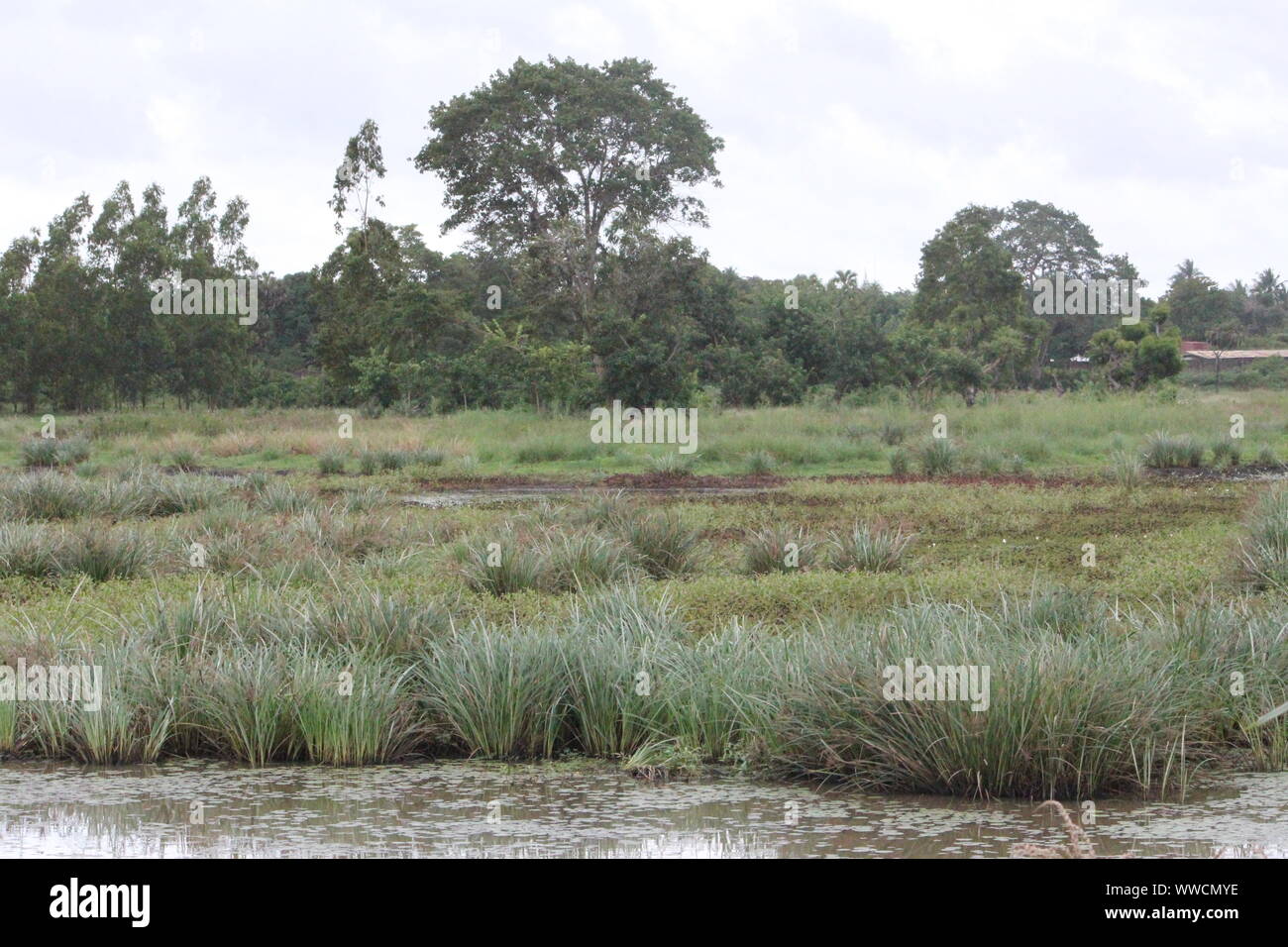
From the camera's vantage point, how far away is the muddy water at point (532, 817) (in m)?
5.00

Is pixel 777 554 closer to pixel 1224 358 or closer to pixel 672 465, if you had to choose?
pixel 672 465

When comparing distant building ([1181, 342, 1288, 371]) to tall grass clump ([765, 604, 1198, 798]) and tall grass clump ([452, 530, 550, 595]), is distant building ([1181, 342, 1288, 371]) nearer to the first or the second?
tall grass clump ([452, 530, 550, 595])

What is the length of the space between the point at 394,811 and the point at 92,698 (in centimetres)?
193

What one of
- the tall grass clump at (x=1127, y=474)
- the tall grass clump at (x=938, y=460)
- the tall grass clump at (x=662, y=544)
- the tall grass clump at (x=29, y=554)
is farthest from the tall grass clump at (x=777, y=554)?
the tall grass clump at (x=938, y=460)

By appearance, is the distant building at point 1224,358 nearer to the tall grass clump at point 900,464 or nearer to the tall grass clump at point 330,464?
the tall grass clump at point 900,464

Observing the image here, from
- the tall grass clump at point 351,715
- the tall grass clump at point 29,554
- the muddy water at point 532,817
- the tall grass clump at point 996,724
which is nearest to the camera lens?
the muddy water at point 532,817

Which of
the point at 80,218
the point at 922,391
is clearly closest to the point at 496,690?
the point at 922,391

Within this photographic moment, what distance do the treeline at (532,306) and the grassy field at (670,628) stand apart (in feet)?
68.7

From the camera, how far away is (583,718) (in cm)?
662

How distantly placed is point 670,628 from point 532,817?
2.40 m

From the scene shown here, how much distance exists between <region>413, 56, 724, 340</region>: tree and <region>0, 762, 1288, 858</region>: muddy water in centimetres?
3754

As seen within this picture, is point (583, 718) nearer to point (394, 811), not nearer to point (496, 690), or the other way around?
point (496, 690)

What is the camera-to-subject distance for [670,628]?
7.73 m

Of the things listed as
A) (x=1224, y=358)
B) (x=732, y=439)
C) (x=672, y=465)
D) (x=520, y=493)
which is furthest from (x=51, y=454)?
(x=1224, y=358)
